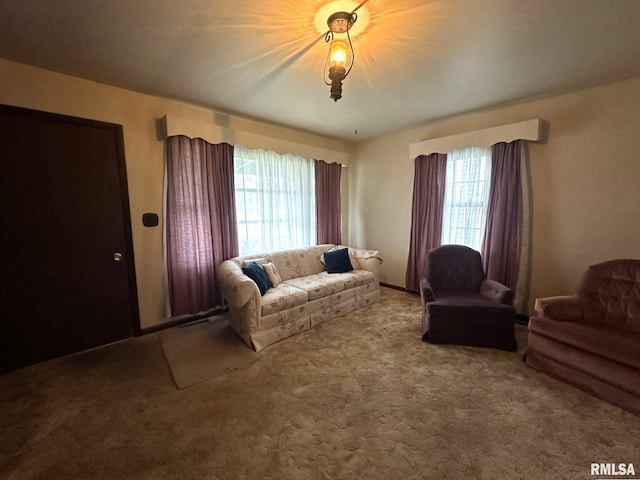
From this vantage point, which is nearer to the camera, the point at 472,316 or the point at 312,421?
the point at 312,421

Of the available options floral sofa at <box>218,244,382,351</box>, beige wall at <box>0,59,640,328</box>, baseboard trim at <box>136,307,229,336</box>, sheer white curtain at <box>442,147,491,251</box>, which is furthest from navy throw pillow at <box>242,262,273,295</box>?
sheer white curtain at <box>442,147,491,251</box>

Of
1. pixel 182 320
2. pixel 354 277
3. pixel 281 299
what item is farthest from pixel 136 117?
pixel 354 277

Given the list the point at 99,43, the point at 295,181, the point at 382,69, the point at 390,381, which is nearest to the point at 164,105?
the point at 99,43

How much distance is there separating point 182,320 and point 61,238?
143 centimetres

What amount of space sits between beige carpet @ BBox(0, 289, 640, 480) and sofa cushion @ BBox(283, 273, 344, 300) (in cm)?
76

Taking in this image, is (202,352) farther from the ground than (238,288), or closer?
closer

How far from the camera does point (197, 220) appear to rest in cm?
305

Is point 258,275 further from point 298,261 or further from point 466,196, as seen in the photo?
point 466,196

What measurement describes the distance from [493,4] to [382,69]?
34.2 inches

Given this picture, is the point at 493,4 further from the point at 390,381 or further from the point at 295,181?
the point at 295,181

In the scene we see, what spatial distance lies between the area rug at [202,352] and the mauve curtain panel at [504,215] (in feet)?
9.75

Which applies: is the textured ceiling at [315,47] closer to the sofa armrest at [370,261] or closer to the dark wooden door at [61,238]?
the dark wooden door at [61,238]

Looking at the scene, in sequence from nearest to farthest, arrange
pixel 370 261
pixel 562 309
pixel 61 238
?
pixel 562 309
pixel 61 238
pixel 370 261

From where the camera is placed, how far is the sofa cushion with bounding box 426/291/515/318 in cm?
248
